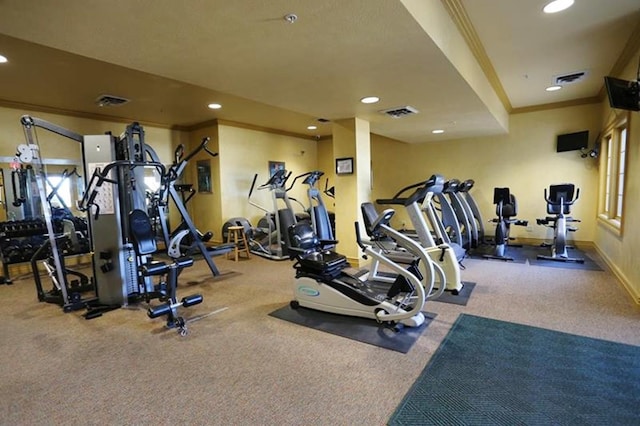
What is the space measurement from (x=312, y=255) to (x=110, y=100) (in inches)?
162

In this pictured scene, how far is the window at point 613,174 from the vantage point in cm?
470

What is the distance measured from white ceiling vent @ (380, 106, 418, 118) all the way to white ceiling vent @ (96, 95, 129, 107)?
4.02 metres

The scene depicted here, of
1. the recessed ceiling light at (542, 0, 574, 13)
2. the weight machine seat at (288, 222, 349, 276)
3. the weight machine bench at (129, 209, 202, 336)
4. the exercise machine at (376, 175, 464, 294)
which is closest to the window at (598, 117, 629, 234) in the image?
the recessed ceiling light at (542, 0, 574, 13)

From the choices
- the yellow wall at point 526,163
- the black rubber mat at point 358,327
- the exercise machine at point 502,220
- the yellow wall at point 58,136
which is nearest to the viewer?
the black rubber mat at point 358,327

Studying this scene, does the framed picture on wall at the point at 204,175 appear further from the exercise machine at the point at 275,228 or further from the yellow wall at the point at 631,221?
the yellow wall at the point at 631,221

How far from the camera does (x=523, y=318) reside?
10.3 ft

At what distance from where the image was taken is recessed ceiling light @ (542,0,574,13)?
2797 mm

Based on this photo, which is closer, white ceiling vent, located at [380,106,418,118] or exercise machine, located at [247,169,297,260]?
white ceiling vent, located at [380,106,418,118]

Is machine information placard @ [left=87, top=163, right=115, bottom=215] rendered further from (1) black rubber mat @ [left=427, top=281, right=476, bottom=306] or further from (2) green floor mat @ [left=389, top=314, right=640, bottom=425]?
(1) black rubber mat @ [left=427, top=281, right=476, bottom=306]

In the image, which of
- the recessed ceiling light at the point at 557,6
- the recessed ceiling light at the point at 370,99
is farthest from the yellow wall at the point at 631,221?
the recessed ceiling light at the point at 370,99

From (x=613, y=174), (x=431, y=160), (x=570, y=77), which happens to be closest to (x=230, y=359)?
(x=570, y=77)

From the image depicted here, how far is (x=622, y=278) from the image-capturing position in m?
4.02

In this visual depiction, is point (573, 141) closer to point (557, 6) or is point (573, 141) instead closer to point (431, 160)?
point (431, 160)

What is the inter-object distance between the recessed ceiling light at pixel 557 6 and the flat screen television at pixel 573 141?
4.37 m
